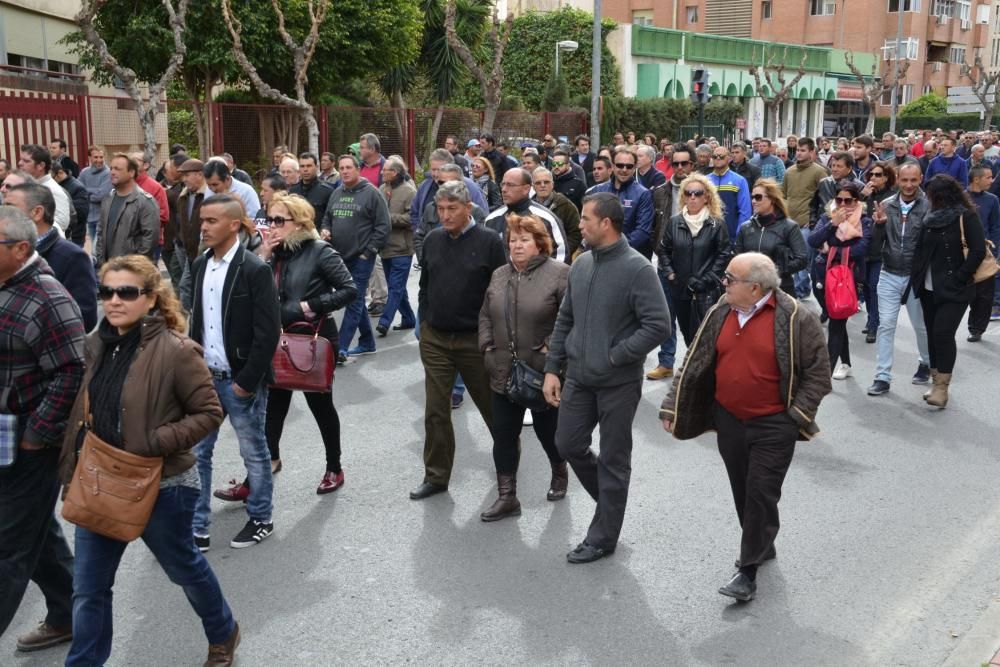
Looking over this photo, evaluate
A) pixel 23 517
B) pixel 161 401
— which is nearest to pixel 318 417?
pixel 23 517

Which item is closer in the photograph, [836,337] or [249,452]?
[249,452]

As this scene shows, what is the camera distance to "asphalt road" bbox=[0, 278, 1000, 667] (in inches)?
180

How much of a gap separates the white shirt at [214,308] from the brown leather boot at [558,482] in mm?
2045

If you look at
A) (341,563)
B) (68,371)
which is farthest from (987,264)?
(68,371)

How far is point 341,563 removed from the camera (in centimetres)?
544

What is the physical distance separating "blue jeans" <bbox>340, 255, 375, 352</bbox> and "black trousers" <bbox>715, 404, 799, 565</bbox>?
5092 mm

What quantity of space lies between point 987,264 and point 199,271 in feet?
20.7

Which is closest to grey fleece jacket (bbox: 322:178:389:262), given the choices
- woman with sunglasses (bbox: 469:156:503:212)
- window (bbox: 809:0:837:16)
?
woman with sunglasses (bbox: 469:156:503:212)

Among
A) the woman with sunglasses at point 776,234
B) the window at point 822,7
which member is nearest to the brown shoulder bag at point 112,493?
the woman with sunglasses at point 776,234

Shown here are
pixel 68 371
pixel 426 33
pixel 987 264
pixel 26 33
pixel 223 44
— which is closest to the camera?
pixel 68 371

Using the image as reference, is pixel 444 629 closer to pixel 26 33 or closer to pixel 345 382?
pixel 345 382

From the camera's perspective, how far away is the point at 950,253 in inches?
332

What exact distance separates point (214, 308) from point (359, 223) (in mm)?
4600

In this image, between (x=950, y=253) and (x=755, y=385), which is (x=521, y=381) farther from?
(x=950, y=253)
